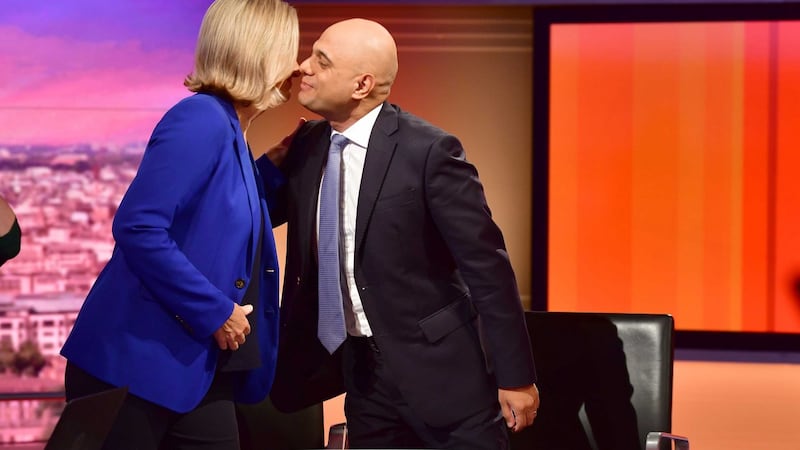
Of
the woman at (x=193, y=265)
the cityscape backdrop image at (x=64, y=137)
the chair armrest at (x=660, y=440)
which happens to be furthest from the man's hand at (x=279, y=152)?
the cityscape backdrop image at (x=64, y=137)

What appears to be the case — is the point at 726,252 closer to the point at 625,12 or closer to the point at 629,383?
the point at 625,12

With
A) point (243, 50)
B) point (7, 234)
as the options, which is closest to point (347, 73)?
point (243, 50)

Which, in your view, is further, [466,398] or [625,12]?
[625,12]

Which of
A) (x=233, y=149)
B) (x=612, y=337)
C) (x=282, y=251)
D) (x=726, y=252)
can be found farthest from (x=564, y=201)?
(x=233, y=149)

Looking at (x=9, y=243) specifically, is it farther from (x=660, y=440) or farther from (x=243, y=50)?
(x=660, y=440)

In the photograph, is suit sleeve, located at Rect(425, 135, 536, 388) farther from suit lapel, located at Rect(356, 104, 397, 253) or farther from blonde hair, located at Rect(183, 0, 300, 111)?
blonde hair, located at Rect(183, 0, 300, 111)

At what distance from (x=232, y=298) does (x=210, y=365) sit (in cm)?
13

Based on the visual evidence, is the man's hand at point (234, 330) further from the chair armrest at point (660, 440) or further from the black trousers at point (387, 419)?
the chair armrest at point (660, 440)

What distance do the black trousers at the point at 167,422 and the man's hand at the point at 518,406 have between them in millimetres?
592

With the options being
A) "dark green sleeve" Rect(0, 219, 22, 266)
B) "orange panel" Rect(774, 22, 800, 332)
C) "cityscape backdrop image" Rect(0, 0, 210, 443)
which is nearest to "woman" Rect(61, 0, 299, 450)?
"dark green sleeve" Rect(0, 219, 22, 266)

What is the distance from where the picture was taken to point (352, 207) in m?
2.20

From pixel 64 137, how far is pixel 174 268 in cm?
351

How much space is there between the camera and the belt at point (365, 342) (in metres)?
2.21

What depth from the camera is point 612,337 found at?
2535 millimetres
